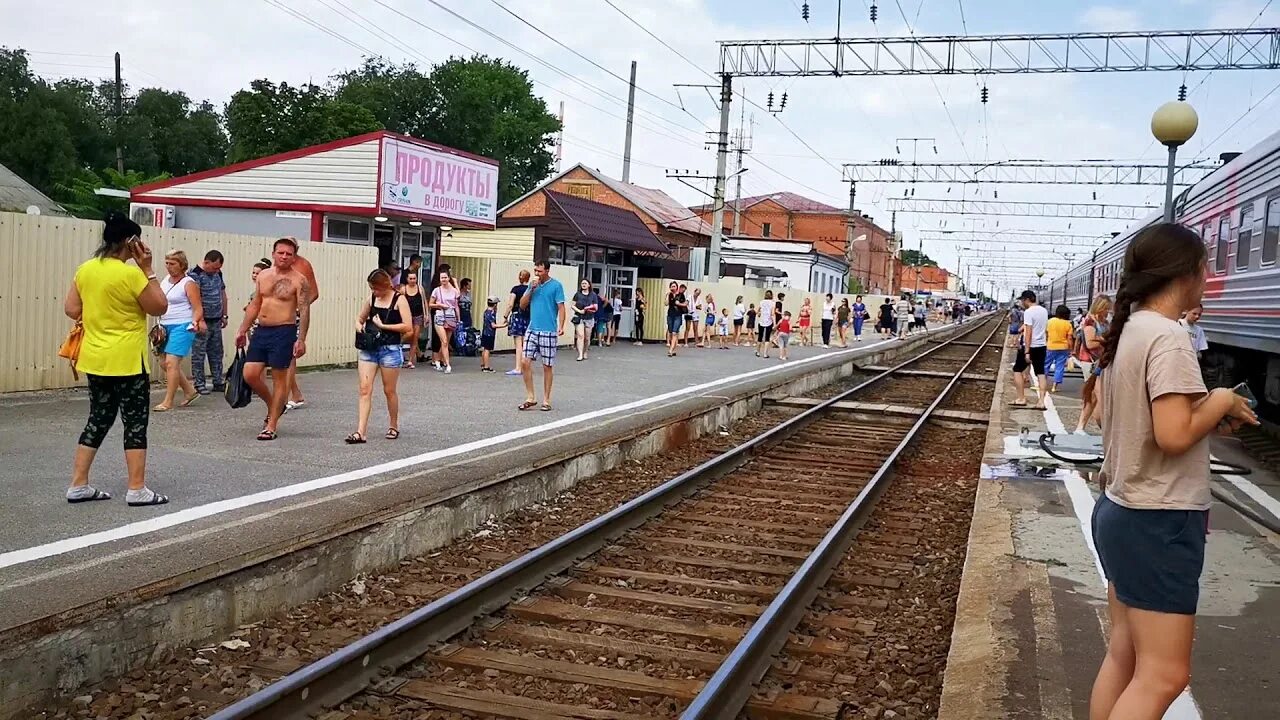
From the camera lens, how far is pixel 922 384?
23562mm

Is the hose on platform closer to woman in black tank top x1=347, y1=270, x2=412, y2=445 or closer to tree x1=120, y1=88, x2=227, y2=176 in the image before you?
woman in black tank top x1=347, y1=270, x2=412, y2=445

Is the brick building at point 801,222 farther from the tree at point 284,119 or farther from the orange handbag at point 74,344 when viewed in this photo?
the orange handbag at point 74,344

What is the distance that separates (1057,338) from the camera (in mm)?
16484

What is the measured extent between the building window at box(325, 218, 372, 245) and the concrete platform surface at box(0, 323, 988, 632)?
3.67 m

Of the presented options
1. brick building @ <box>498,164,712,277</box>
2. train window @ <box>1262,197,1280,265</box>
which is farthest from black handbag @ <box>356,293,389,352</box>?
brick building @ <box>498,164,712,277</box>

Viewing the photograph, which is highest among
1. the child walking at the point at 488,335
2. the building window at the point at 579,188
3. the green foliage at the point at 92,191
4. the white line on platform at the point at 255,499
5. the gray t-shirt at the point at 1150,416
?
the building window at the point at 579,188

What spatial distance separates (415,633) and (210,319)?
27.4 feet

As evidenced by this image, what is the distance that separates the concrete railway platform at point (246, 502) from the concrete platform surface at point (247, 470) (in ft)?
0.07

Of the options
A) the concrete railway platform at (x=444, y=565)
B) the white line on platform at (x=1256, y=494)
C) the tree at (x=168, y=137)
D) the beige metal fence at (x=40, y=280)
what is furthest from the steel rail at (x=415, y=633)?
the tree at (x=168, y=137)

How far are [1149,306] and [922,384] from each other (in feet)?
68.1

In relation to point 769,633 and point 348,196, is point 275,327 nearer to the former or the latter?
point 769,633

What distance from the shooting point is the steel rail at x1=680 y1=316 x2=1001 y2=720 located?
4625 mm

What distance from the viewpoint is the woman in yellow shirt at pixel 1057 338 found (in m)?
16.2

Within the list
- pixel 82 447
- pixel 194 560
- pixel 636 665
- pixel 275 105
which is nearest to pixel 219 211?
pixel 82 447
